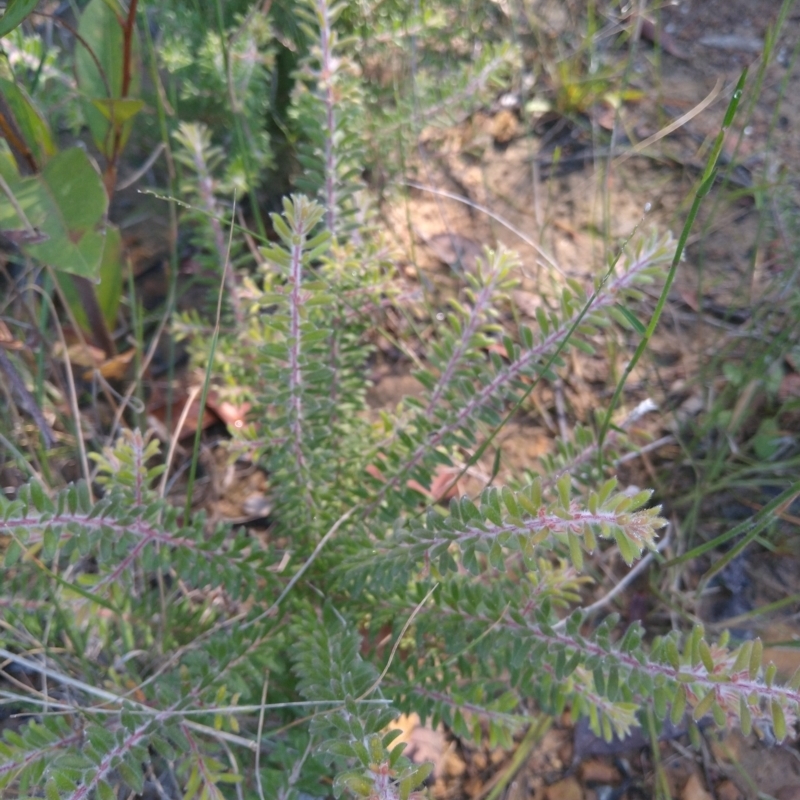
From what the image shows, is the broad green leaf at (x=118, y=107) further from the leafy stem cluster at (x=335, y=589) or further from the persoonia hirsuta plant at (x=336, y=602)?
the persoonia hirsuta plant at (x=336, y=602)

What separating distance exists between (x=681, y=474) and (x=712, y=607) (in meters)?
0.37

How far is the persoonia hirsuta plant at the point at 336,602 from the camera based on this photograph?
944mm

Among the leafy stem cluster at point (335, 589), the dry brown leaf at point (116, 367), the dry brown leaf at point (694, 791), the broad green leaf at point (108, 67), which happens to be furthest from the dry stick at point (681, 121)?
the dry brown leaf at point (694, 791)

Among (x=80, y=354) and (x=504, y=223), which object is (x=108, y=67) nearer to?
(x=80, y=354)

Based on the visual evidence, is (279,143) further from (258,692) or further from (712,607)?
(712,607)

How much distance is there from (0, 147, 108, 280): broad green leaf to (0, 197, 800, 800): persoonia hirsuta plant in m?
0.36

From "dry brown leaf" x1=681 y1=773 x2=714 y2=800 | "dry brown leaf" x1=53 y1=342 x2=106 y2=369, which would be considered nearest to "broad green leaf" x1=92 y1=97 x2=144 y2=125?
"dry brown leaf" x1=53 y1=342 x2=106 y2=369

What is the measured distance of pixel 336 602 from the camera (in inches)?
55.6

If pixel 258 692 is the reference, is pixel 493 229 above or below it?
above

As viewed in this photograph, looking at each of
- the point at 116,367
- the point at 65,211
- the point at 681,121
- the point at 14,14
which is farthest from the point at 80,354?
the point at 681,121

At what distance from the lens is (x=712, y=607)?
1762mm

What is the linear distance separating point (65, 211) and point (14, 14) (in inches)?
14.6

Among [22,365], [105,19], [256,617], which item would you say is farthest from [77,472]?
[105,19]

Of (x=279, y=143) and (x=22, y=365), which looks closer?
(x=22, y=365)
